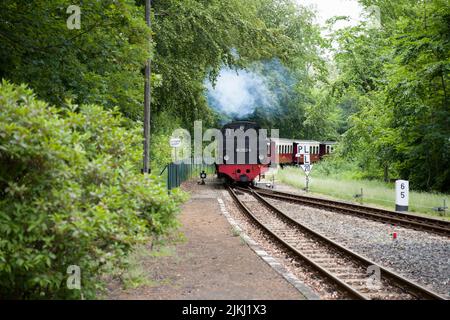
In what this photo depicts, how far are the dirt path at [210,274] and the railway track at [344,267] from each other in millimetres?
835

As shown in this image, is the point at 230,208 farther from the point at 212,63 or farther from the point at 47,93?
the point at 47,93

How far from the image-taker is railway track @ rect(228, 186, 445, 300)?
6.91 m

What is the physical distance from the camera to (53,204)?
4594 mm

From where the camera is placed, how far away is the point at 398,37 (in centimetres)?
2216

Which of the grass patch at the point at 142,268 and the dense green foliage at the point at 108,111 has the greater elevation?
the dense green foliage at the point at 108,111

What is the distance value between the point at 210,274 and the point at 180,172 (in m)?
18.8

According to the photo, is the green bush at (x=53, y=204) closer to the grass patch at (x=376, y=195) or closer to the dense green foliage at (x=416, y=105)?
the grass patch at (x=376, y=195)

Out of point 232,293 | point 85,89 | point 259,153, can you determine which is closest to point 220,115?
point 259,153

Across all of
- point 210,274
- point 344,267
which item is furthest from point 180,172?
point 210,274

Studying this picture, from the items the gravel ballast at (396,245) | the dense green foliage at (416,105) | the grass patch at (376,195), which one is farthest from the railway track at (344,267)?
the dense green foliage at (416,105)

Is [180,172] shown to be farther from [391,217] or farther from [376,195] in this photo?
[391,217]

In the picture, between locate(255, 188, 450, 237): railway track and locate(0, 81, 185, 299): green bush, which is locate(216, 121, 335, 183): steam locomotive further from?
locate(0, 81, 185, 299): green bush

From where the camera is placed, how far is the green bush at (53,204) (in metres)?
4.50
